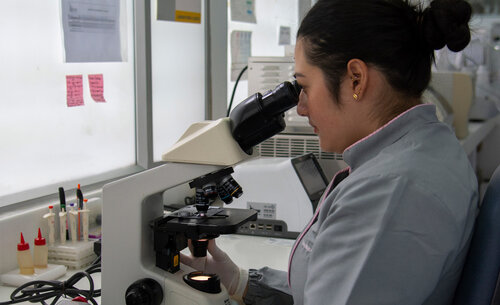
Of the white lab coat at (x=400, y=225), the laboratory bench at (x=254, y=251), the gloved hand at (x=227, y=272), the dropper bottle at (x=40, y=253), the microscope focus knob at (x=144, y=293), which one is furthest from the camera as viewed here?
the laboratory bench at (x=254, y=251)

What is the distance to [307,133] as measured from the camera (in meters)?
2.01

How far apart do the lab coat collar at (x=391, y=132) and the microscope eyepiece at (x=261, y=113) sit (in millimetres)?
156

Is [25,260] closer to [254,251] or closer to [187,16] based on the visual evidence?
[254,251]

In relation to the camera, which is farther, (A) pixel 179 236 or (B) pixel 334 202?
(A) pixel 179 236

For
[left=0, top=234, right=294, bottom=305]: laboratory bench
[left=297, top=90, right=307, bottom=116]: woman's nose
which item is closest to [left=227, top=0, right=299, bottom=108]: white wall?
[left=0, top=234, right=294, bottom=305]: laboratory bench

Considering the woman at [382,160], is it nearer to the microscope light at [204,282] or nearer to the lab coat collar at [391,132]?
the lab coat collar at [391,132]

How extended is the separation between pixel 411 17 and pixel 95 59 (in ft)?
3.95

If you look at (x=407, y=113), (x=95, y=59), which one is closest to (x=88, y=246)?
(x=95, y=59)

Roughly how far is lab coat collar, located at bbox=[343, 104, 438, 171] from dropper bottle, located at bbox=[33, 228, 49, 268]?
89 cm

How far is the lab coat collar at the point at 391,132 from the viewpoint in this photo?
0.92 meters

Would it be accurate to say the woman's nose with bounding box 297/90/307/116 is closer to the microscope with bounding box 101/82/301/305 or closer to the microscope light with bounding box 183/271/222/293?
the microscope with bounding box 101/82/301/305

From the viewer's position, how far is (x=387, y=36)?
91cm

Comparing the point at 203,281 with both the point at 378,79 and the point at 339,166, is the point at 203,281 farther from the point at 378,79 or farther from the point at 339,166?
the point at 339,166

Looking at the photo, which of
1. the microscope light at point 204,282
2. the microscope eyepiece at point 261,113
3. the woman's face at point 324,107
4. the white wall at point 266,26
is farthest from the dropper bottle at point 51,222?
the white wall at point 266,26
